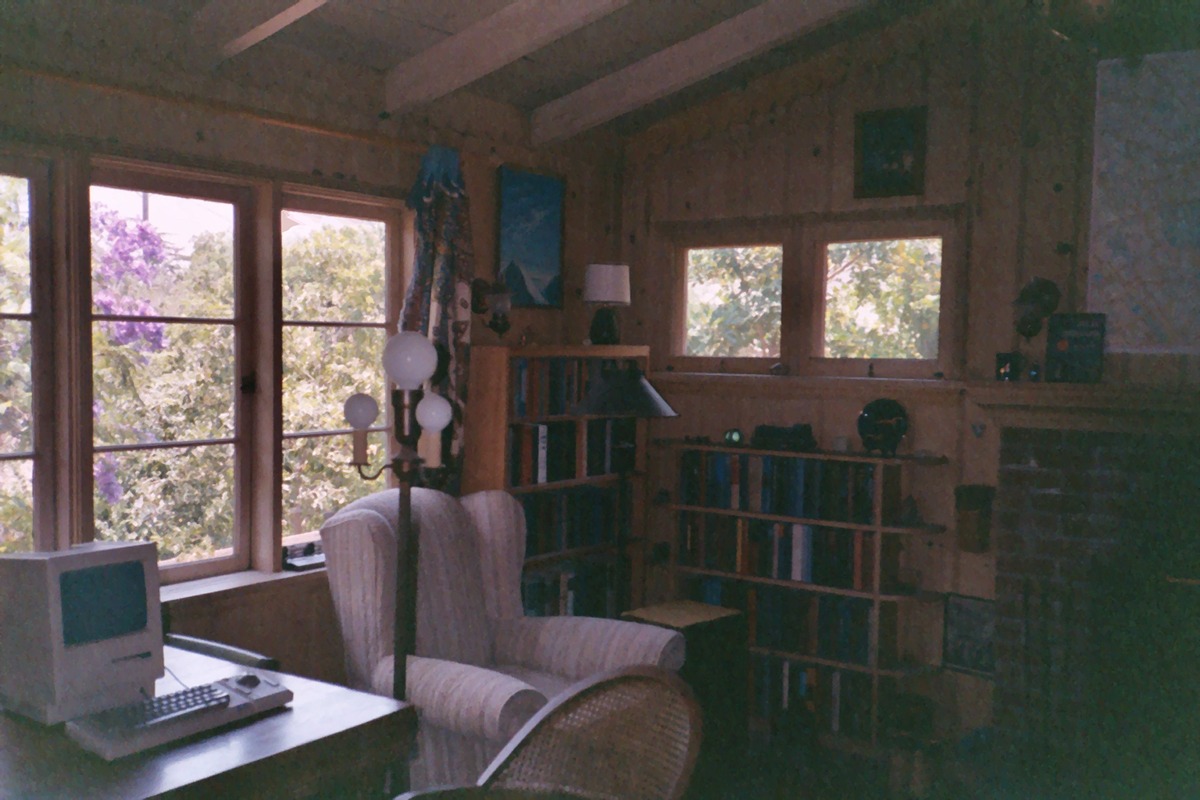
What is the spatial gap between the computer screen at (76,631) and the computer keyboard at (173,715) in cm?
6

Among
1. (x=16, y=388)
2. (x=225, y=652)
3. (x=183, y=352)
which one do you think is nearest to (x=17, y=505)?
(x=16, y=388)

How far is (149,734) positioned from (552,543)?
8.16ft

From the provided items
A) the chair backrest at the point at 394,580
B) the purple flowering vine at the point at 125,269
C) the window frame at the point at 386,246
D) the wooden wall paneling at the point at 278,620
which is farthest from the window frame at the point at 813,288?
the purple flowering vine at the point at 125,269

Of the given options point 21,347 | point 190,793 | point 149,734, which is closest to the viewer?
point 190,793

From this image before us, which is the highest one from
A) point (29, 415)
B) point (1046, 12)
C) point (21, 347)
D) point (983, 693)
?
point (1046, 12)

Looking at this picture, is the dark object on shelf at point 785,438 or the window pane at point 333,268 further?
the dark object on shelf at point 785,438

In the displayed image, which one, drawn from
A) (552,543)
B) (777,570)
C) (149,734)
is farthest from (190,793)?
(777,570)

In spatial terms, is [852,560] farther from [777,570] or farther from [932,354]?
[932,354]

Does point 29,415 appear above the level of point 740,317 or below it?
below

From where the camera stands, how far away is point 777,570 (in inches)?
169

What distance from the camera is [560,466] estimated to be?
4.30 m

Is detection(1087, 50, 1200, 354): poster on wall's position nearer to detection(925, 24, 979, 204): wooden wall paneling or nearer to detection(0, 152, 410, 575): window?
detection(925, 24, 979, 204): wooden wall paneling

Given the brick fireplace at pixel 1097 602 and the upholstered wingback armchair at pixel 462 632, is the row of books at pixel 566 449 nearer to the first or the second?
the upholstered wingback armchair at pixel 462 632

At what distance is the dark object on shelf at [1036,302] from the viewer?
150 inches
